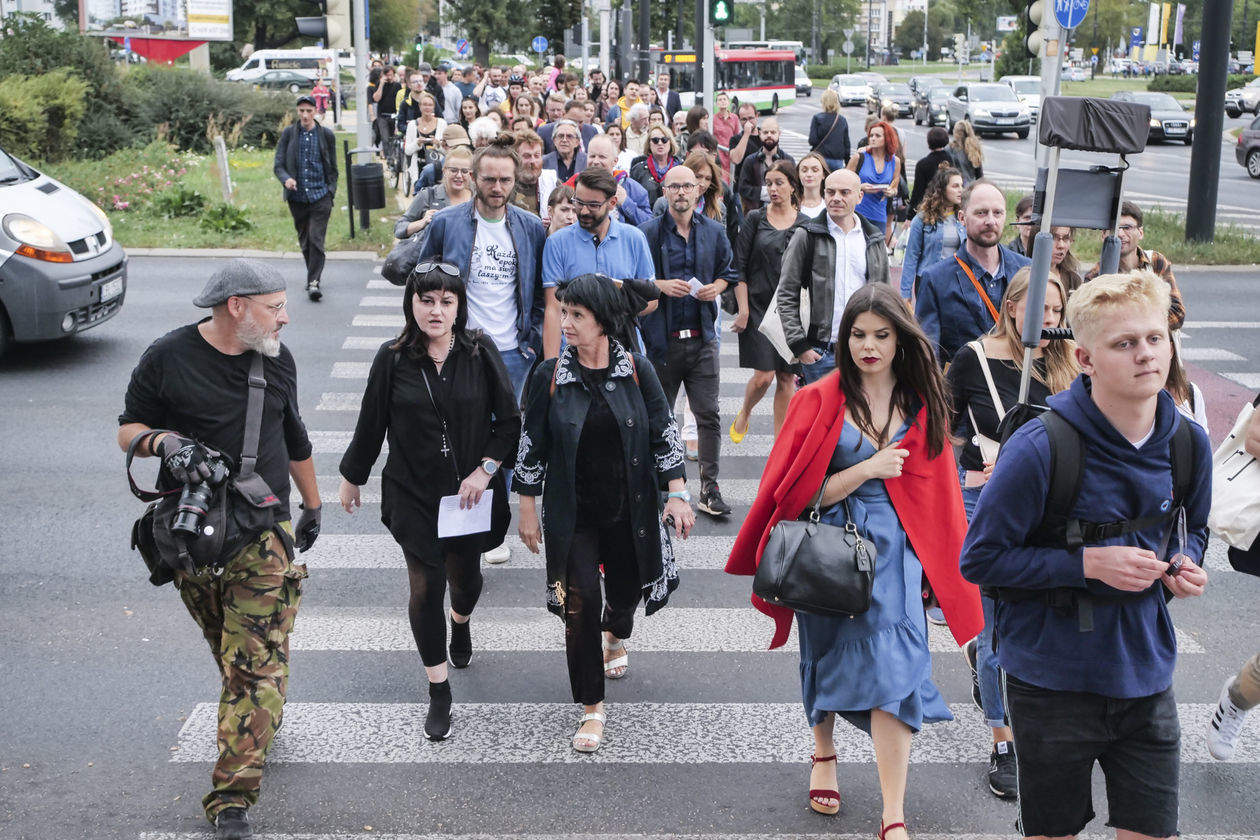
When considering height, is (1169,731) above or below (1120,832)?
above

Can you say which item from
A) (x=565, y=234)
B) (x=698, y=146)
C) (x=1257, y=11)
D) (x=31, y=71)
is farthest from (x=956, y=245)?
(x=1257, y=11)

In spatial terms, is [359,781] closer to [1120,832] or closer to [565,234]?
[1120,832]

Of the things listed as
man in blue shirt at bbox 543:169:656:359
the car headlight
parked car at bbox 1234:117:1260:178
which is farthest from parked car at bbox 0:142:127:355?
parked car at bbox 1234:117:1260:178

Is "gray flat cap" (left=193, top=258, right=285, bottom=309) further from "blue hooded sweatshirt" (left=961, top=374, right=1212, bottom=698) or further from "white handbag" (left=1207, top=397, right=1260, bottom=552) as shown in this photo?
"white handbag" (left=1207, top=397, right=1260, bottom=552)

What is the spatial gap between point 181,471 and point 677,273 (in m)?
4.38

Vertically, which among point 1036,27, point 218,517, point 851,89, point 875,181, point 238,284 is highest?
point 1036,27

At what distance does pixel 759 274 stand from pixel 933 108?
139ft

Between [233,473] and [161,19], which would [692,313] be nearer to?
[233,473]

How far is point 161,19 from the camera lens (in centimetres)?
5797

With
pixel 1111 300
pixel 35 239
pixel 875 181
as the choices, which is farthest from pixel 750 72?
pixel 1111 300

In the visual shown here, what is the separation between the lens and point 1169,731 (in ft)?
12.0

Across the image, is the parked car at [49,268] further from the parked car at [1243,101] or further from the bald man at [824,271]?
the parked car at [1243,101]

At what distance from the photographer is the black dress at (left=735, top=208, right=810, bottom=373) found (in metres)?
8.96

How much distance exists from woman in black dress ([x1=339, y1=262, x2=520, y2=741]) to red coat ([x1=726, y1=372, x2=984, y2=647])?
1.35 m
